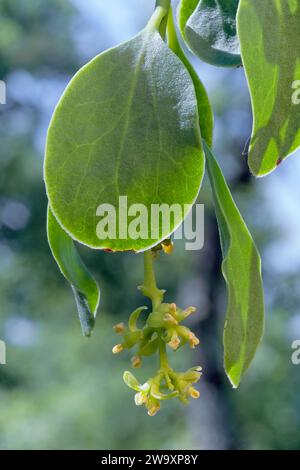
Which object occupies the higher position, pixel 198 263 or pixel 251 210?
pixel 198 263

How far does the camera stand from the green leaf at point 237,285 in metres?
0.48

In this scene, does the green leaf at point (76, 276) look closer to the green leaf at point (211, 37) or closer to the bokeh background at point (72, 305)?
the green leaf at point (211, 37)

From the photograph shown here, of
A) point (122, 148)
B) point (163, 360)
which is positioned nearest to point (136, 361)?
point (163, 360)

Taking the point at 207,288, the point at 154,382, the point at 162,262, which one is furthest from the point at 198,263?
the point at 154,382

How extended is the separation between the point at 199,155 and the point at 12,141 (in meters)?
8.09

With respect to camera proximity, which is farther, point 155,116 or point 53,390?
point 53,390

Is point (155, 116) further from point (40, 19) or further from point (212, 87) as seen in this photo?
point (40, 19)

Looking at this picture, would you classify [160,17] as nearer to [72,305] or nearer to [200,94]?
[200,94]

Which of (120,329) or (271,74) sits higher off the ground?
(271,74)

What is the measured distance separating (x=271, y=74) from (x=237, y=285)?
0.13 meters

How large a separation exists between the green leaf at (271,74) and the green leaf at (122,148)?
0.12 feet

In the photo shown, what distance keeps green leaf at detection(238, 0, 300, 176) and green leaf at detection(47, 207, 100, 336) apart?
139mm

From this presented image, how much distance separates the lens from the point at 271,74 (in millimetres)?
492
